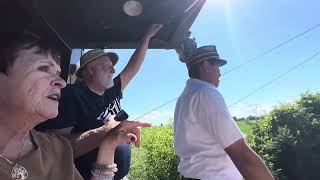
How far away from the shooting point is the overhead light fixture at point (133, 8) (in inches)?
85.1

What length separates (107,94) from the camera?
117 inches

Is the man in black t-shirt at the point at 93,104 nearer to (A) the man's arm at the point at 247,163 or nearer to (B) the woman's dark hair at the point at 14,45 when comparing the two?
(B) the woman's dark hair at the point at 14,45

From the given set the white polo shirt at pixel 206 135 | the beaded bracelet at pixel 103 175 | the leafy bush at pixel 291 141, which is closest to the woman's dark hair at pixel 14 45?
the beaded bracelet at pixel 103 175

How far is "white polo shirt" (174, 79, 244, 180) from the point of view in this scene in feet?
10.5

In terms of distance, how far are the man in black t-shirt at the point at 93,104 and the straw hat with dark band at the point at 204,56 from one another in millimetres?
602

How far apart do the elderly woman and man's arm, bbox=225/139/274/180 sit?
1484mm

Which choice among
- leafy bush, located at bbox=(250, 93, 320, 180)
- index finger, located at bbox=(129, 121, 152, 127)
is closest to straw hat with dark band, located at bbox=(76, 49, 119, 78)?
index finger, located at bbox=(129, 121, 152, 127)

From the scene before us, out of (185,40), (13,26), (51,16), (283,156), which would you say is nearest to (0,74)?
(13,26)

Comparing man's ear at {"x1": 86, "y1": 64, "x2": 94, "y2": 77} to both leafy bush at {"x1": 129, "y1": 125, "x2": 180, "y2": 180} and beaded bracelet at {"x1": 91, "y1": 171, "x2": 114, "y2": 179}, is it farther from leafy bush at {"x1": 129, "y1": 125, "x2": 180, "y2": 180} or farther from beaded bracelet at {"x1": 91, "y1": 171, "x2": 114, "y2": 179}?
leafy bush at {"x1": 129, "y1": 125, "x2": 180, "y2": 180}

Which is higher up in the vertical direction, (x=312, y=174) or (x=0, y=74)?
(x=312, y=174)

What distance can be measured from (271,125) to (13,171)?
17.5 metres

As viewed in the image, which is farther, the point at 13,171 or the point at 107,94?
the point at 107,94

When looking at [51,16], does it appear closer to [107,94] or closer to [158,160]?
[107,94]

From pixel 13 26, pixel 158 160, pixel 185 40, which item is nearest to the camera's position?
pixel 13 26
